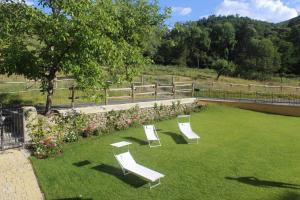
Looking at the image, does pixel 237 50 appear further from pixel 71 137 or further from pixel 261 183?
pixel 261 183

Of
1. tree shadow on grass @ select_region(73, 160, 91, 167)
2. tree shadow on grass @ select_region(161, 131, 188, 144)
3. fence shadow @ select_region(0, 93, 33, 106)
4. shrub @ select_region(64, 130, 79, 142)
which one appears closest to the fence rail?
tree shadow on grass @ select_region(161, 131, 188, 144)

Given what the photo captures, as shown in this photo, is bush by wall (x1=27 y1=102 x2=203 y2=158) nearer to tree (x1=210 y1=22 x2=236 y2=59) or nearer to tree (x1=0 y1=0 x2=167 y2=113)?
tree (x1=0 y1=0 x2=167 y2=113)

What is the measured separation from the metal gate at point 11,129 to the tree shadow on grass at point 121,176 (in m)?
3.43

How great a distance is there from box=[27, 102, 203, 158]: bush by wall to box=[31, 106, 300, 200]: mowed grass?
0.48 meters

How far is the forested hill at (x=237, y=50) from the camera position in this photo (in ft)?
235

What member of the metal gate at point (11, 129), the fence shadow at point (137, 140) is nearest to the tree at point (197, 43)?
the fence shadow at point (137, 140)

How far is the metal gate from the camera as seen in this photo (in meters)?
12.2

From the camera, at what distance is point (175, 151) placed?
41.2 ft

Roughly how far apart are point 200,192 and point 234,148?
4565mm

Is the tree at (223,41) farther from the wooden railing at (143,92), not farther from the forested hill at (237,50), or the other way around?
the wooden railing at (143,92)

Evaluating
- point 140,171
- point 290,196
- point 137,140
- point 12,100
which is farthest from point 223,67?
point 290,196

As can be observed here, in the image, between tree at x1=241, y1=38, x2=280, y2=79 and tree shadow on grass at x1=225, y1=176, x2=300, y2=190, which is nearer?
tree shadow on grass at x1=225, y1=176, x2=300, y2=190

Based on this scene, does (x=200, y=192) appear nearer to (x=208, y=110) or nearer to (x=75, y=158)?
(x=75, y=158)

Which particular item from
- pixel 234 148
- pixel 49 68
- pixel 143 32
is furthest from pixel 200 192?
pixel 143 32
